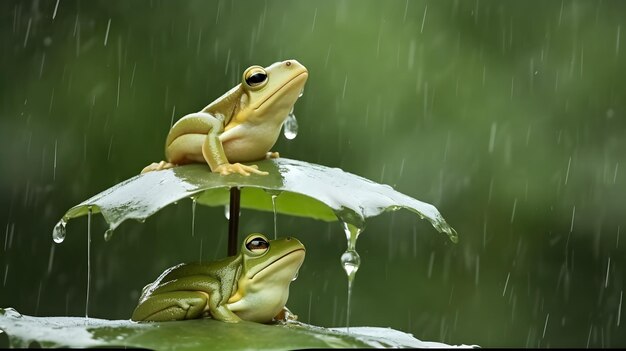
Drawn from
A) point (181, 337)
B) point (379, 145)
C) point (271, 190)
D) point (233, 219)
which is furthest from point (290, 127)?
point (379, 145)

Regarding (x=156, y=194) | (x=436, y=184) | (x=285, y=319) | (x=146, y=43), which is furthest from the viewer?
(x=146, y=43)

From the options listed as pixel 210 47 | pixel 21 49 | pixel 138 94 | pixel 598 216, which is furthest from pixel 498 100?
pixel 21 49

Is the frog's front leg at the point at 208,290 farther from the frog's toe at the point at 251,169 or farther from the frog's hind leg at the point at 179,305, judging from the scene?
the frog's toe at the point at 251,169

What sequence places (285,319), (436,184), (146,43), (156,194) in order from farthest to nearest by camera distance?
(146,43)
(436,184)
(285,319)
(156,194)

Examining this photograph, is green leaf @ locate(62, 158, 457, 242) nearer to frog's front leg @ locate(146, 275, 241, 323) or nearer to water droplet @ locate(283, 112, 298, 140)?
frog's front leg @ locate(146, 275, 241, 323)

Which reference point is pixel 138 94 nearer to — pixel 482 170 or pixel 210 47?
pixel 210 47

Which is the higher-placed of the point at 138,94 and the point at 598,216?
the point at 138,94

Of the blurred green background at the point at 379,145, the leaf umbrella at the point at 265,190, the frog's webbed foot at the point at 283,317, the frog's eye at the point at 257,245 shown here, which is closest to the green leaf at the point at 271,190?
the leaf umbrella at the point at 265,190

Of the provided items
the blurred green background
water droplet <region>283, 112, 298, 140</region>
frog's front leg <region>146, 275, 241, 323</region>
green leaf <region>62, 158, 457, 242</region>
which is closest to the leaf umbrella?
green leaf <region>62, 158, 457, 242</region>
